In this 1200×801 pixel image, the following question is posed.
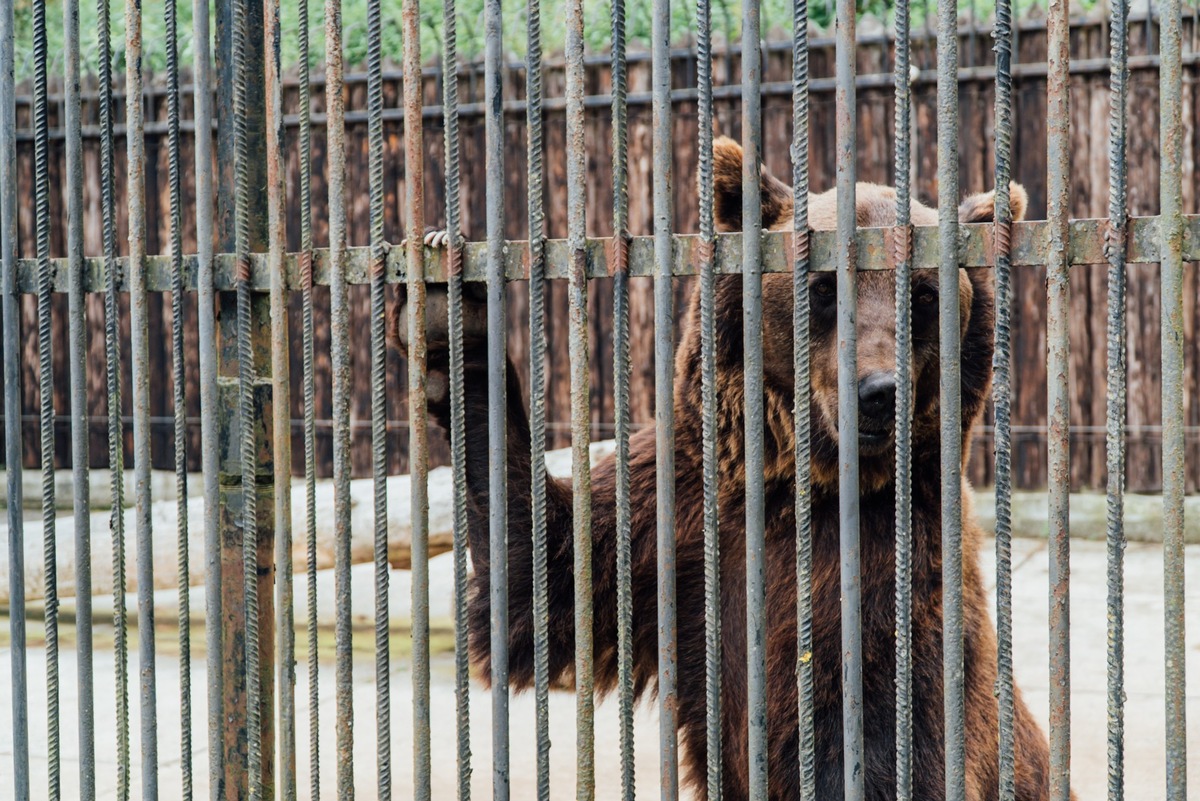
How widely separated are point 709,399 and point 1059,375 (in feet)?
1.82

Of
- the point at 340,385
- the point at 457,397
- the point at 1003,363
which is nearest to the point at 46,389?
the point at 340,385

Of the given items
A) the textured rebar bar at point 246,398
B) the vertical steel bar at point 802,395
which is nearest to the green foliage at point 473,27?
the textured rebar bar at point 246,398

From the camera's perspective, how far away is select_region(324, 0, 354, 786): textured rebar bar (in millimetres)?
2576

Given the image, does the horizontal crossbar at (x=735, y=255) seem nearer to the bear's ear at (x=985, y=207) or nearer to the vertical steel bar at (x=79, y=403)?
the vertical steel bar at (x=79, y=403)

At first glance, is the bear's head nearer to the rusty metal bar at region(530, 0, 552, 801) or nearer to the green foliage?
the rusty metal bar at region(530, 0, 552, 801)

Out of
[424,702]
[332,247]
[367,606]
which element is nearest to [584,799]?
[424,702]

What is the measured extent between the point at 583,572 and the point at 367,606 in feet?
16.8

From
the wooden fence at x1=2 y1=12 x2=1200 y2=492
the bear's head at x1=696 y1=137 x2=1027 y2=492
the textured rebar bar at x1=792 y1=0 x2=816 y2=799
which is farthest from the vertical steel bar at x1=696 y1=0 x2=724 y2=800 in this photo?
the wooden fence at x1=2 y1=12 x2=1200 y2=492

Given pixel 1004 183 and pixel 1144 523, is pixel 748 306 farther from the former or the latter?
pixel 1144 523

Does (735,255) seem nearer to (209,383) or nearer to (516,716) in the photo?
(209,383)

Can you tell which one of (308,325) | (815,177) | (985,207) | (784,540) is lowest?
(784,540)

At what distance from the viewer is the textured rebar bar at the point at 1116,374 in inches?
77.2

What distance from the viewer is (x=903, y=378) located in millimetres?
2166

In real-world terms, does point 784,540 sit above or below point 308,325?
below
